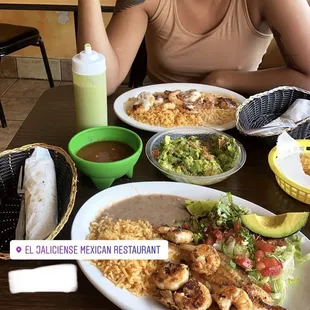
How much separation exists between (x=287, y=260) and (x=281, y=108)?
67 cm

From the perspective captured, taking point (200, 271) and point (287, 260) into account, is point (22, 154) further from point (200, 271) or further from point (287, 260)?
point (287, 260)

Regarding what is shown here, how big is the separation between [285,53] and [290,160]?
564mm

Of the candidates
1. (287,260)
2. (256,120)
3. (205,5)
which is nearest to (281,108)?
(256,120)

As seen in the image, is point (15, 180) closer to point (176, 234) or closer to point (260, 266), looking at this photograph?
point (176, 234)

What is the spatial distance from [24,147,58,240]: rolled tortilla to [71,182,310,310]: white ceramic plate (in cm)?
6

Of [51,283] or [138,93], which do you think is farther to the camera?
[138,93]

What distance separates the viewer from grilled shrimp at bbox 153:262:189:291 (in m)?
0.78

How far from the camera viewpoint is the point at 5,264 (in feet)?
2.87

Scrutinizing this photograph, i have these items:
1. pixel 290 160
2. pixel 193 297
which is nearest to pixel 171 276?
pixel 193 297

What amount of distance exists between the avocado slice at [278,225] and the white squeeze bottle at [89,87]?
0.48 m

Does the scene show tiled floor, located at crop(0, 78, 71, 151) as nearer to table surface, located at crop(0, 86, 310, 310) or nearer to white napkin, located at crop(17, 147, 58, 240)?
table surface, located at crop(0, 86, 310, 310)

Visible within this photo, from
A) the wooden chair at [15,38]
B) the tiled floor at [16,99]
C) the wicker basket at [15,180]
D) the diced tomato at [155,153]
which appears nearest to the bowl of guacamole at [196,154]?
the diced tomato at [155,153]

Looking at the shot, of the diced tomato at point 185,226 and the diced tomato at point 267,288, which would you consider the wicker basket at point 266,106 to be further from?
the diced tomato at point 267,288

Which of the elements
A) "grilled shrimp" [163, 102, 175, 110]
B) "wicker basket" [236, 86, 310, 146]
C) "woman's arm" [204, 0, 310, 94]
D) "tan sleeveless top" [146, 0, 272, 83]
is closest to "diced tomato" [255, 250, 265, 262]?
"wicker basket" [236, 86, 310, 146]
